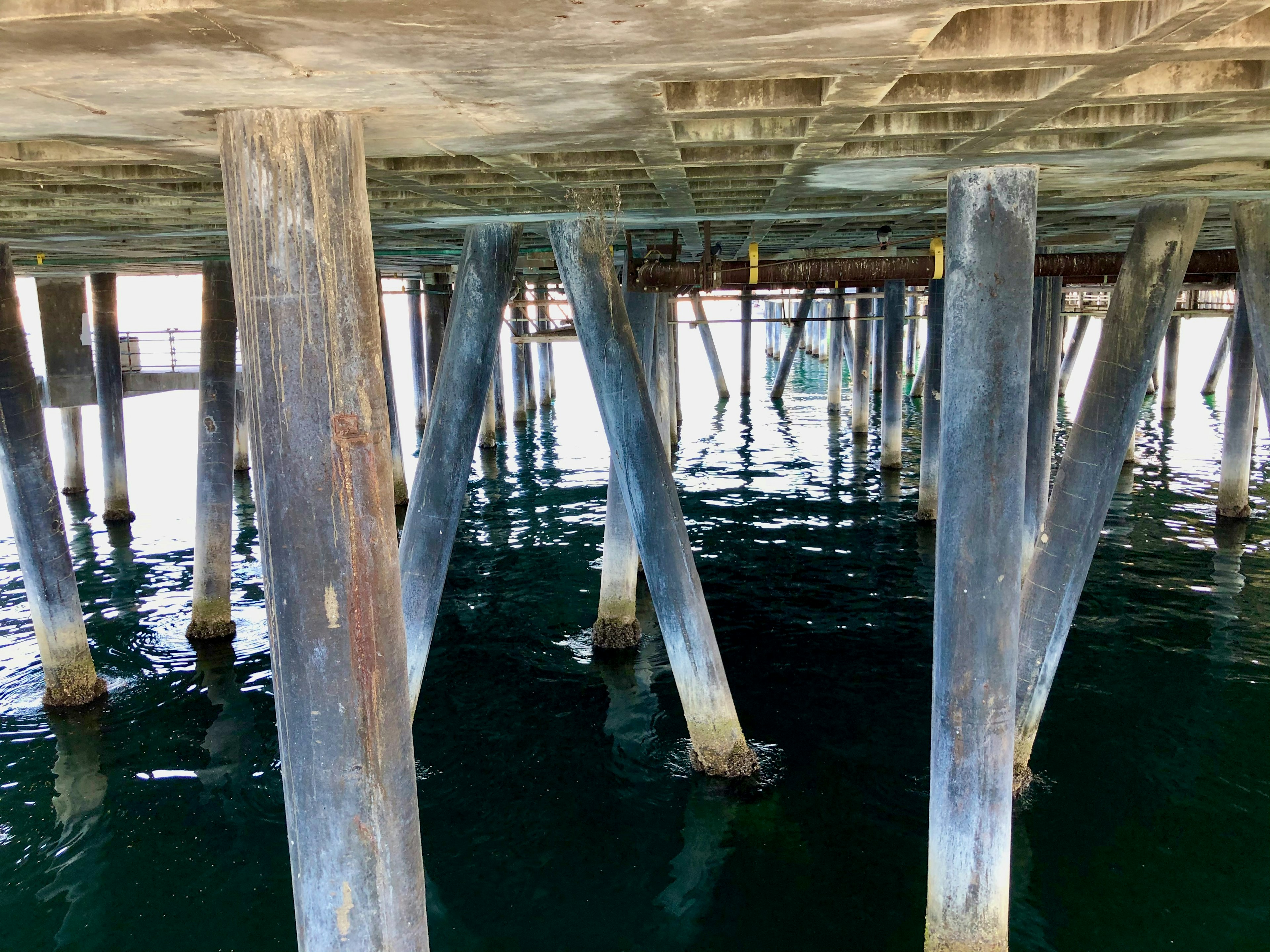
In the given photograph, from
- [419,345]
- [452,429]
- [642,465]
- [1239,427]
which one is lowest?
[1239,427]

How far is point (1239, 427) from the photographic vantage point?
16781mm

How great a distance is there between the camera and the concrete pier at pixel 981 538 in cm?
599

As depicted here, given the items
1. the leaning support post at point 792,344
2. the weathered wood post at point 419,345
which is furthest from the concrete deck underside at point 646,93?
the leaning support post at point 792,344

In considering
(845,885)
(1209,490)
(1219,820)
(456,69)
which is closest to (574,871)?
(845,885)

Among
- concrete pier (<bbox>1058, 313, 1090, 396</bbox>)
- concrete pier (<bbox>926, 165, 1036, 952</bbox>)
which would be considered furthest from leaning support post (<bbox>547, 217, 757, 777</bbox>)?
concrete pier (<bbox>1058, 313, 1090, 396</bbox>)

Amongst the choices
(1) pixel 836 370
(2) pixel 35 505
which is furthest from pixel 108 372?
(1) pixel 836 370

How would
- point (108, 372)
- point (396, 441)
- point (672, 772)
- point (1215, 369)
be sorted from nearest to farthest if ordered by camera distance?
1. point (672, 772)
2. point (108, 372)
3. point (396, 441)
4. point (1215, 369)

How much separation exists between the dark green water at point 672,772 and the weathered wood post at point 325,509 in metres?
3.00

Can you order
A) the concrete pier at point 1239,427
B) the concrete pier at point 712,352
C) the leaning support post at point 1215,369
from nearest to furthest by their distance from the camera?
the concrete pier at point 1239,427 → the concrete pier at point 712,352 → the leaning support post at point 1215,369

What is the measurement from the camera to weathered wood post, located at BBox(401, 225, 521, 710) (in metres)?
8.81

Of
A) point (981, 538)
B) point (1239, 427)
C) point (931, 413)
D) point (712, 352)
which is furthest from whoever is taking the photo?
point (712, 352)

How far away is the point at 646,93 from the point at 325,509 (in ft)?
7.50

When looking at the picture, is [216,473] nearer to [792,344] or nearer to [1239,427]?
[1239,427]

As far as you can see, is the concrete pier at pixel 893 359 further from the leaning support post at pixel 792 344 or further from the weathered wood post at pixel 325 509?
the weathered wood post at pixel 325 509
